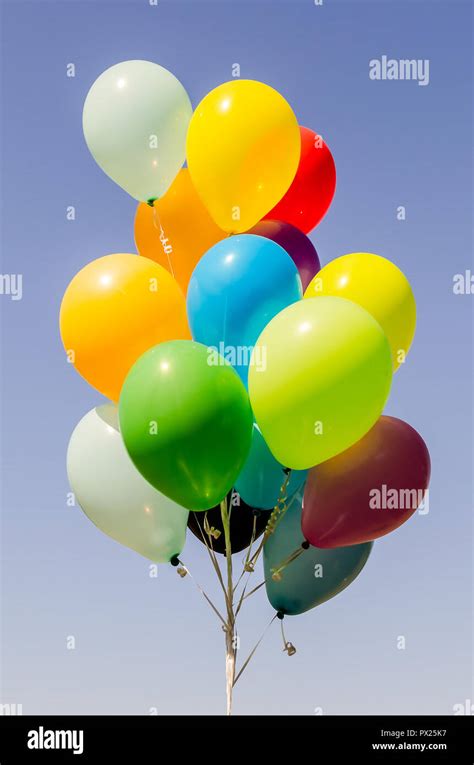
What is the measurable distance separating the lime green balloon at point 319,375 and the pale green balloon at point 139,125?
4.46ft

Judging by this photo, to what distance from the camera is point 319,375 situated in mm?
4602

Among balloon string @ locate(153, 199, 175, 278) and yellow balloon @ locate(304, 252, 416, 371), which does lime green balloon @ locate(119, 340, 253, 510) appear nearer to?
yellow balloon @ locate(304, 252, 416, 371)

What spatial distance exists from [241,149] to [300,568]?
2362 millimetres

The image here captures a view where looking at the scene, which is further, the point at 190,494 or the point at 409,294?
the point at 409,294

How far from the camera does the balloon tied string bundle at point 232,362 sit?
4641 mm

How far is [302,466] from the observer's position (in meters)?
4.95

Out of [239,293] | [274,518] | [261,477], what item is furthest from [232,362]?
[274,518]

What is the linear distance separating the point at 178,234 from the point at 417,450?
6.29ft

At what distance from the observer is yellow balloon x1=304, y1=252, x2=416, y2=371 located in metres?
5.13

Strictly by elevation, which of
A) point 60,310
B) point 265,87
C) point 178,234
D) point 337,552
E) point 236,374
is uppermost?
point 265,87

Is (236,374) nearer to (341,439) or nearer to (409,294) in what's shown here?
(341,439)

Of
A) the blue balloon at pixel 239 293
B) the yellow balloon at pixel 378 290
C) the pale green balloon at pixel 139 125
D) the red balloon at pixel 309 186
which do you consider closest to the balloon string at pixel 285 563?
the blue balloon at pixel 239 293
